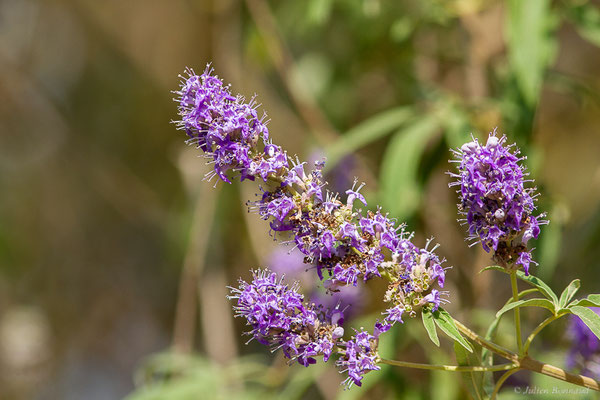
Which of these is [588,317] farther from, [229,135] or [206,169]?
[206,169]

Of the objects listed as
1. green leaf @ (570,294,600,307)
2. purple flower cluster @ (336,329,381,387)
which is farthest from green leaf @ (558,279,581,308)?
purple flower cluster @ (336,329,381,387)

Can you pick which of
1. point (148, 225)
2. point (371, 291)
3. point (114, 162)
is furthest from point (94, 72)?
point (371, 291)

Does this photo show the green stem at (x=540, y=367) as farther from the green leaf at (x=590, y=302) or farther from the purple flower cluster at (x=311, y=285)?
the purple flower cluster at (x=311, y=285)

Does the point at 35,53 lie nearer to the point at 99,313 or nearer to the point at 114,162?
the point at 114,162

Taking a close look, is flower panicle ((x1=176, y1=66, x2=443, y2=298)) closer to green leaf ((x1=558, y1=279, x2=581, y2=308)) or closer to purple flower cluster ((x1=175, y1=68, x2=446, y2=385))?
purple flower cluster ((x1=175, y1=68, x2=446, y2=385))

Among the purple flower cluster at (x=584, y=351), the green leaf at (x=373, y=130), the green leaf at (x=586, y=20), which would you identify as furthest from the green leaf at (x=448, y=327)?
the green leaf at (x=586, y=20)

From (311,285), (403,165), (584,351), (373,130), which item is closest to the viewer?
(584,351)

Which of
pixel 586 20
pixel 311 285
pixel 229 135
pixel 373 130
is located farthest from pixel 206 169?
pixel 229 135
